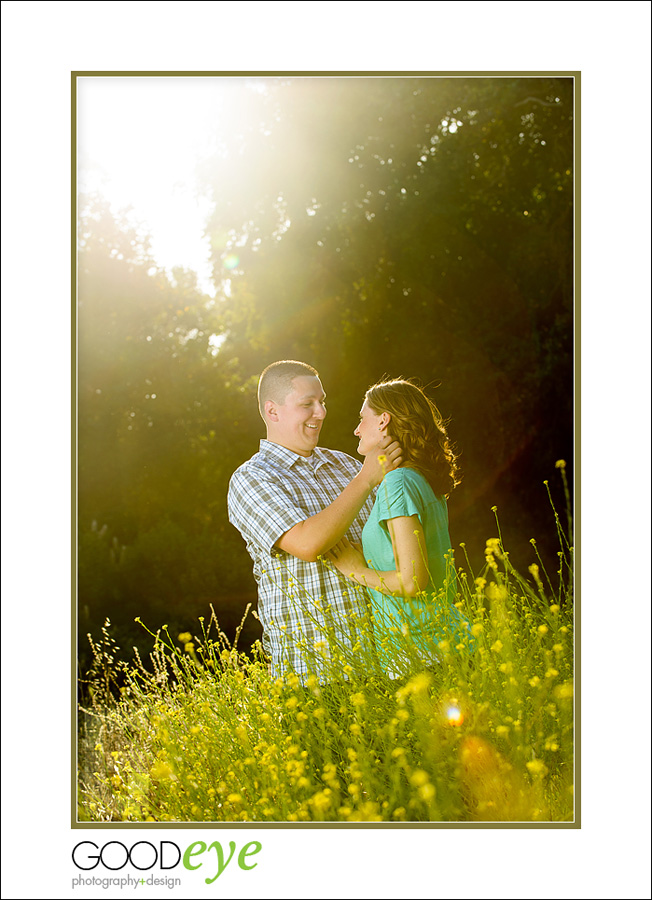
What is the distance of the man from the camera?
2.82 m

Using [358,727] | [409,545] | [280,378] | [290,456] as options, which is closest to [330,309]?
[280,378]

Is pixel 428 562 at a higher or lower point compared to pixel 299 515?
lower

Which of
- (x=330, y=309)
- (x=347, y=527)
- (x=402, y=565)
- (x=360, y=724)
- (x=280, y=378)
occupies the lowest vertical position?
(x=360, y=724)

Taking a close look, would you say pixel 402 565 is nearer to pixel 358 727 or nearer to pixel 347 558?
pixel 347 558

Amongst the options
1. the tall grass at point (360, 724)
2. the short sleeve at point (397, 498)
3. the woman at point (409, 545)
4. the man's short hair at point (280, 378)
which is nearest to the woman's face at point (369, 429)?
the woman at point (409, 545)

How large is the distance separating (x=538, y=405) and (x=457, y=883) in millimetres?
2004

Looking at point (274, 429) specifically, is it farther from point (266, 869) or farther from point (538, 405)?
point (266, 869)

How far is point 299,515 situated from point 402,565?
0.48m

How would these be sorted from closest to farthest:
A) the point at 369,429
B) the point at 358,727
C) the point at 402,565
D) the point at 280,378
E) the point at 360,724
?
the point at 358,727, the point at 360,724, the point at 402,565, the point at 369,429, the point at 280,378

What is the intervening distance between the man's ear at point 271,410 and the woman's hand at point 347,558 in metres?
0.64

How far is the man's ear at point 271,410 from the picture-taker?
3021 millimetres

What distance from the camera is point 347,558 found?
9.26 feet

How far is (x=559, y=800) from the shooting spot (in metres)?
2.78
